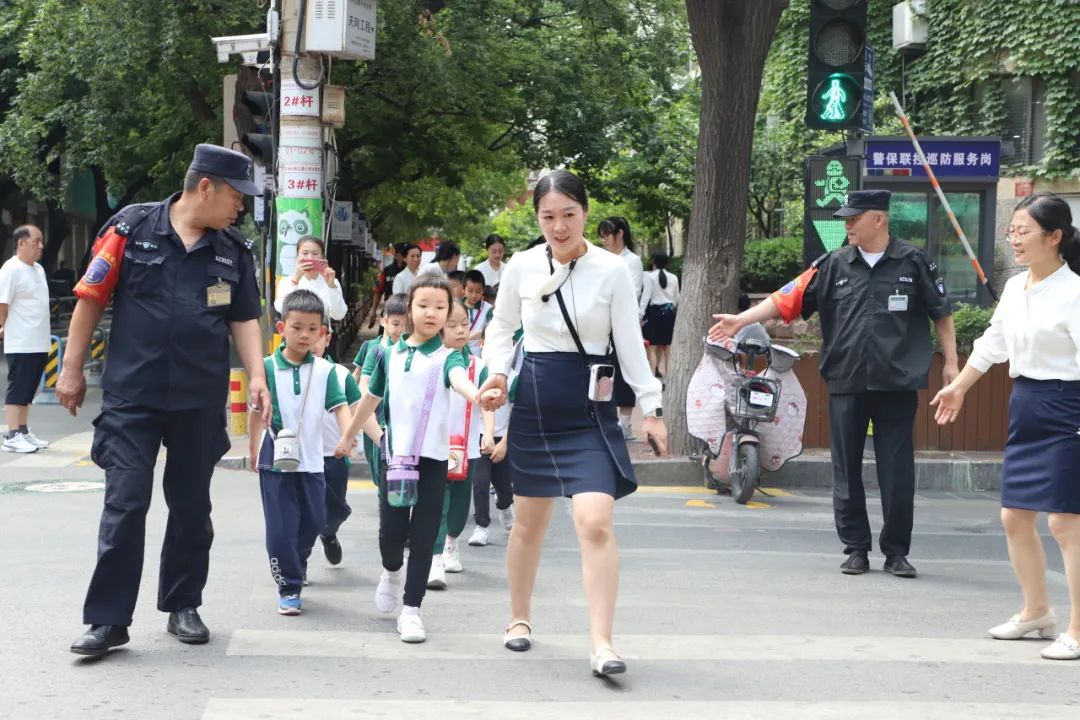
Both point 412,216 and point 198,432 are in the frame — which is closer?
point 198,432

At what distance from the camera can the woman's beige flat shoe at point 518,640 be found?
221 inches

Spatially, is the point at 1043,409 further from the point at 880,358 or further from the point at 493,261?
the point at 493,261

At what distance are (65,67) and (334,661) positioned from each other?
18388 mm

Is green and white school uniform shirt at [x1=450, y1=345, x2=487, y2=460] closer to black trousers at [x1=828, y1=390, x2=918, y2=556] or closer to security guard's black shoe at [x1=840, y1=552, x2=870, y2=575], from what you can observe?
black trousers at [x1=828, y1=390, x2=918, y2=556]

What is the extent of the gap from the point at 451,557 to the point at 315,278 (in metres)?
2.99

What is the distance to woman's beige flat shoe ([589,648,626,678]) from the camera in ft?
16.6

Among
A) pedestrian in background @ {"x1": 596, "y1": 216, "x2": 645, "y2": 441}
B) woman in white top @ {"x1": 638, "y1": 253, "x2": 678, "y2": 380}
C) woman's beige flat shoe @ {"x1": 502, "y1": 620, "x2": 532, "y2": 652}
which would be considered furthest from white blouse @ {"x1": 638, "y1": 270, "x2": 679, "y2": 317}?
woman's beige flat shoe @ {"x1": 502, "y1": 620, "x2": 532, "y2": 652}

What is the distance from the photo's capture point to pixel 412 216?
47.0m

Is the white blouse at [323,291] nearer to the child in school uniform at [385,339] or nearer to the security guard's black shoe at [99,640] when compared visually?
the child in school uniform at [385,339]

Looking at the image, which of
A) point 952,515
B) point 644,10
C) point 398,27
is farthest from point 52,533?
point 644,10

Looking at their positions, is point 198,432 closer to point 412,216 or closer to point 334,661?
point 334,661

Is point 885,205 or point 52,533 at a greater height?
point 885,205

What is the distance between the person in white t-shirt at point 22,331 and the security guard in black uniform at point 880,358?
7302mm

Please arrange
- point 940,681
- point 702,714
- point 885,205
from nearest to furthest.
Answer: point 702,714
point 940,681
point 885,205
